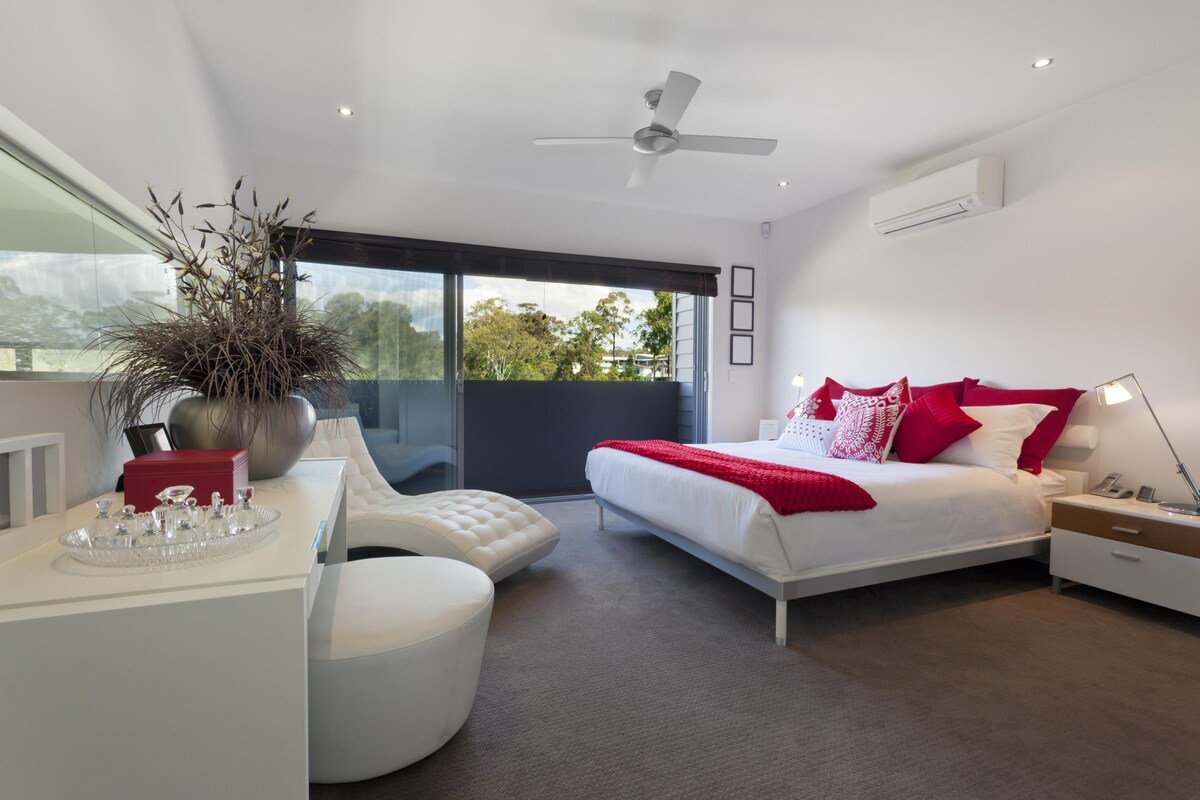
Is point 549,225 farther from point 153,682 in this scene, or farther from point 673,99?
point 153,682

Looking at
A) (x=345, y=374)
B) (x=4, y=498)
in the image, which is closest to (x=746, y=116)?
(x=345, y=374)

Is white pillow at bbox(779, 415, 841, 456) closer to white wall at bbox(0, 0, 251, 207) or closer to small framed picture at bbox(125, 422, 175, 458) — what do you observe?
small framed picture at bbox(125, 422, 175, 458)

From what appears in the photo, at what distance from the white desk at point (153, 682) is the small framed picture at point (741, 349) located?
16.6 ft

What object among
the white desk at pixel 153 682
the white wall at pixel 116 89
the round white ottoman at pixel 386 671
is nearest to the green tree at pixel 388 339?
the white wall at pixel 116 89

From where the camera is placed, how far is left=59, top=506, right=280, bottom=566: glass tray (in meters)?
0.95

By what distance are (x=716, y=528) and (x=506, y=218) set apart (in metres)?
3.31

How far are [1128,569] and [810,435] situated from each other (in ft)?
5.48

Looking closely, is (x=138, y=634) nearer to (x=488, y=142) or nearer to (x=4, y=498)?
(x=4, y=498)

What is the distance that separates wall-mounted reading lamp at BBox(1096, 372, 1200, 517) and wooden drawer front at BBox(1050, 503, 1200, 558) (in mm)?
153

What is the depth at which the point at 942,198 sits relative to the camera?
3738 mm

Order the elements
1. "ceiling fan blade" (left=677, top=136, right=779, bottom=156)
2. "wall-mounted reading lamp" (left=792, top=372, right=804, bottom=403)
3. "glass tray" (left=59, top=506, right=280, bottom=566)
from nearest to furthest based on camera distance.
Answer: "glass tray" (left=59, top=506, right=280, bottom=566) → "ceiling fan blade" (left=677, top=136, right=779, bottom=156) → "wall-mounted reading lamp" (left=792, top=372, right=804, bottom=403)

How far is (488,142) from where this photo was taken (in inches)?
151

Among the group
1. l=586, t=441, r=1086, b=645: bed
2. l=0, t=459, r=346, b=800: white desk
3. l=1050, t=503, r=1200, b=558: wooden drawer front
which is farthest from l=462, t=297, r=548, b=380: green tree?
l=0, t=459, r=346, b=800: white desk

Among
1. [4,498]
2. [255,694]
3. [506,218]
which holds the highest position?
[506,218]
